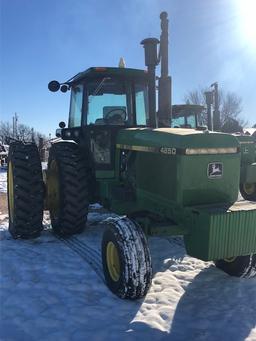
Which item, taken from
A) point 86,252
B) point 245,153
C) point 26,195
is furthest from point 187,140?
point 245,153

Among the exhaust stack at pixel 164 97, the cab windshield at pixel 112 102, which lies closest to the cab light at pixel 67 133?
the cab windshield at pixel 112 102

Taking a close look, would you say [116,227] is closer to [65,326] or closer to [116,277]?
[116,277]

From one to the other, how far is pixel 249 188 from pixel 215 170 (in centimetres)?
531

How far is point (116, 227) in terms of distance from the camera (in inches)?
178

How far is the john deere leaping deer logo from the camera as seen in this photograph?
14.6ft

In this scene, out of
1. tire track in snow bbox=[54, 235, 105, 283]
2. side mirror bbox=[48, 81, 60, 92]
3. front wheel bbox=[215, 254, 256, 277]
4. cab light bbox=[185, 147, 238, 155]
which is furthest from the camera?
side mirror bbox=[48, 81, 60, 92]

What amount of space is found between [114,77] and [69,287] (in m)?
3.10

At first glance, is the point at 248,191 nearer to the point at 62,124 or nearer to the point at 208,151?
the point at 62,124

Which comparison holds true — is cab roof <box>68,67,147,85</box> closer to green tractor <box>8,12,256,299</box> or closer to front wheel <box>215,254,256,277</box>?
green tractor <box>8,12,256,299</box>

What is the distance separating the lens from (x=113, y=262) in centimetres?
472

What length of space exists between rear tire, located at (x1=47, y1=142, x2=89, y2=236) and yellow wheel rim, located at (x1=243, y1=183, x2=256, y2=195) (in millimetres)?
4362

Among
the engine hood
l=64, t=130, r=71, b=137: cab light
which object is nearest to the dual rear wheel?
l=64, t=130, r=71, b=137: cab light

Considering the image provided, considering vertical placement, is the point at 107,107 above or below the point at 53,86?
below

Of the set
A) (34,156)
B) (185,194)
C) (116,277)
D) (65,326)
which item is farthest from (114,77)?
(65,326)
